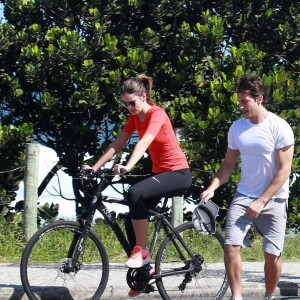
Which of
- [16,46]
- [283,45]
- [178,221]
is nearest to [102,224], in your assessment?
[178,221]

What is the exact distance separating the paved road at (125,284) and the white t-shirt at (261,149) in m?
1.94

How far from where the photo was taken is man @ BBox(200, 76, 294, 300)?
23.1 feet

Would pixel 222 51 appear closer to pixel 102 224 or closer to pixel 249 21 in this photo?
pixel 249 21

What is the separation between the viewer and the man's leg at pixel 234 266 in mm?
7012

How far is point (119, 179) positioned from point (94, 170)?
5.42 metres

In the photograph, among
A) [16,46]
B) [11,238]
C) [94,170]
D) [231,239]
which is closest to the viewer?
[231,239]

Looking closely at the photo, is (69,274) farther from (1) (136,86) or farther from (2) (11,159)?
(2) (11,159)

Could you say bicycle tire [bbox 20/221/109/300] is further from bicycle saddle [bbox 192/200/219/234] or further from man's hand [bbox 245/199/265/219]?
man's hand [bbox 245/199/265/219]

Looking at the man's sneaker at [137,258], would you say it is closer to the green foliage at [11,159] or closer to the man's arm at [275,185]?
the man's arm at [275,185]

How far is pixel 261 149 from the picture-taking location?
7078mm

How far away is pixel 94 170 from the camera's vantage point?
7.66 meters

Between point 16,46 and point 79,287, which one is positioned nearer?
point 79,287

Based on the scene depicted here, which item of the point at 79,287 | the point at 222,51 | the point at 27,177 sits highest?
the point at 222,51

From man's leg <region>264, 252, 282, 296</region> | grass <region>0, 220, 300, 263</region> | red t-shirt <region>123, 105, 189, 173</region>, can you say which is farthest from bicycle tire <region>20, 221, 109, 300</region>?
grass <region>0, 220, 300, 263</region>
